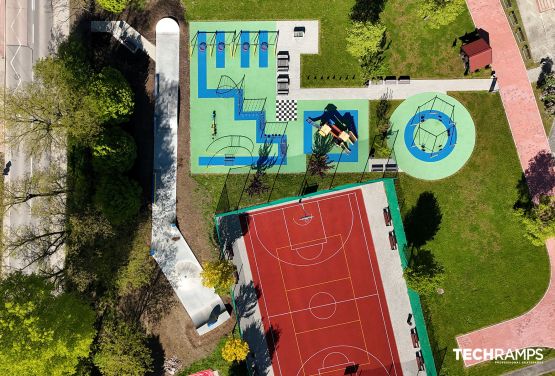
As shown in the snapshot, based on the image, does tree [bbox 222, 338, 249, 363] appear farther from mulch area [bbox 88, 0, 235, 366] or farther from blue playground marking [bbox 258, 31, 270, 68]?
blue playground marking [bbox 258, 31, 270, 68]

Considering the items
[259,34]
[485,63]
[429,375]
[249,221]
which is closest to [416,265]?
[429,375]

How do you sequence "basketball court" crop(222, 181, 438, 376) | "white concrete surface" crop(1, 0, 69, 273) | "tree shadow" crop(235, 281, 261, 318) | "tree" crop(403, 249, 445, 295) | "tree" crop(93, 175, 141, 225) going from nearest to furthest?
"tree" crop(93, 175, 141, 225), "tree" crop(403, 249, 445, 295), "basketball court" crop(222, 181, 438, 376), "tree shadow" crop(235, 281, 261, 318), "white concrete surface" crop(1, 0, 69, 273)

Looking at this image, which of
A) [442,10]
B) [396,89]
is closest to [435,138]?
[396,89]

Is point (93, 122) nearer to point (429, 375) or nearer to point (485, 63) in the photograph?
point (485, 63)

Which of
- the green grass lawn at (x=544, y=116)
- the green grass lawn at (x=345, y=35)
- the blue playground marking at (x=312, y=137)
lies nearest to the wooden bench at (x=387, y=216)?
the blue playground marking at (x=312, y=137)

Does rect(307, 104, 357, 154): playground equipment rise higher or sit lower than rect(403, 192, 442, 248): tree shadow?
higher

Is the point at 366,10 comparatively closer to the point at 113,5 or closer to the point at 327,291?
the point at 113,5

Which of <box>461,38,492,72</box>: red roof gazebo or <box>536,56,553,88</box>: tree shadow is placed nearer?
<box>461,38,492,72</box>: red roof gazebo

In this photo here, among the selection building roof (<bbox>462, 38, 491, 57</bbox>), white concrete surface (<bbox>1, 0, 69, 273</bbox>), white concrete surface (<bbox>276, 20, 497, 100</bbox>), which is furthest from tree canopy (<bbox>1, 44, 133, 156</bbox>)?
building roof (<bbox>462, 38, 491, 57</bbox>)

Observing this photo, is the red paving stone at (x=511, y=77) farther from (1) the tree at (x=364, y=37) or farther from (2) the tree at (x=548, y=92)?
(1) the tree at (x=364, y=37)
